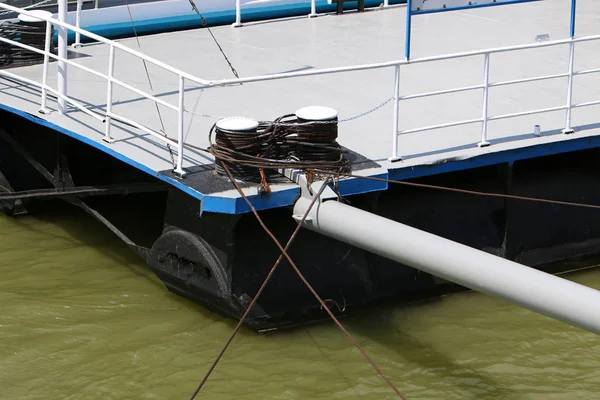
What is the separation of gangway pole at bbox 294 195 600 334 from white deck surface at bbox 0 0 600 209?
34.5 inches

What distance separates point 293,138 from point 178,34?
5.95m

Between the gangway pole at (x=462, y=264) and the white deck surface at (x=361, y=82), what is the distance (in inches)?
34.5

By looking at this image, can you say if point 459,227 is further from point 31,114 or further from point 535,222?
point 31,114

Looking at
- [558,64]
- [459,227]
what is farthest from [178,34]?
[459,227]

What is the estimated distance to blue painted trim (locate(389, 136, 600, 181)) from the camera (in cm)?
898

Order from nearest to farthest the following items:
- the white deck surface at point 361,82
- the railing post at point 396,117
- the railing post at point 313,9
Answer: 1. the railing post at point 396,117
2. the white deck surface at point 361,82
3. the railing post at point 313,9

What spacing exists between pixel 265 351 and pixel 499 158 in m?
2.72

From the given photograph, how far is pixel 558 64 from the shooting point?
12.1 meters

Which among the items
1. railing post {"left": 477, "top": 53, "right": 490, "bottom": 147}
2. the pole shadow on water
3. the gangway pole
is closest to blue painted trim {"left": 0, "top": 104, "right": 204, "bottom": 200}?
the gangway pole

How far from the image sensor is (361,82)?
11383 millimetres

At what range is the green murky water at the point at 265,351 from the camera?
815cm

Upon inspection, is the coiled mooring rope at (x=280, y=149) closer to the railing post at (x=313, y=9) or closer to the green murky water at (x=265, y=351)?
the green murky water at (x=265, y=351)

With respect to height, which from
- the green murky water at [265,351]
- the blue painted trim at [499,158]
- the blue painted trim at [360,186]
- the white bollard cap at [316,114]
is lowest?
the green murky water at [265,351]

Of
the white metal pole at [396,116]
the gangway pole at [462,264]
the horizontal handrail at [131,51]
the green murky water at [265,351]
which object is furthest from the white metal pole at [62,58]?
the white metal pole at [396,116]
